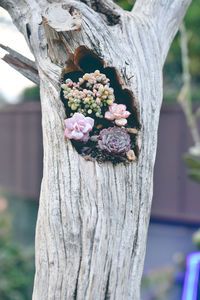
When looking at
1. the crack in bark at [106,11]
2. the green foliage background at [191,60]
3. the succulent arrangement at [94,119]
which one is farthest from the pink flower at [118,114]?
the green foliage background at [191,60]

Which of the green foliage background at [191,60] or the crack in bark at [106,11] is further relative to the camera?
the green foliage background at [191,60]

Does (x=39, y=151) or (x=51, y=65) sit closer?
(x=51, y=65)

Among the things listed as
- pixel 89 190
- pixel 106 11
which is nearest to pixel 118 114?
pixel 89 190

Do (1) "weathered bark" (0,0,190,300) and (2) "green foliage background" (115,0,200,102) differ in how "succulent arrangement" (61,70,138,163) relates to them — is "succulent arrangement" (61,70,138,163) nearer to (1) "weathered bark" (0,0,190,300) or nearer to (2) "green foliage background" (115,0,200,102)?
(1) "weathered bark" (0,0,190,300)

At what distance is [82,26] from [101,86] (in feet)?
0.57

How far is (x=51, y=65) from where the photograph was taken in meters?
1.15

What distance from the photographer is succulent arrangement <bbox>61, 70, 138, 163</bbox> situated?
3.52ft

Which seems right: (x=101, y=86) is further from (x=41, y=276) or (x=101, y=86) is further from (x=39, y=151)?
(x=39, y=151)

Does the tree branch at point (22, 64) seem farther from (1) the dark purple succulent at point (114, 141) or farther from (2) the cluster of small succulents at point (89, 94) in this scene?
(1) the dark purple succulent at point (114, 141)

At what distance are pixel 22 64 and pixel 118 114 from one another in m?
0.44

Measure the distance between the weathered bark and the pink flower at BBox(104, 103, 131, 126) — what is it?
0.06 m

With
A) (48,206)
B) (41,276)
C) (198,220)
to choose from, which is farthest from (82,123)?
(198,220)

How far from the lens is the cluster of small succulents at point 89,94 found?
3.62ft

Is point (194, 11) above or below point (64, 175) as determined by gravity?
above
